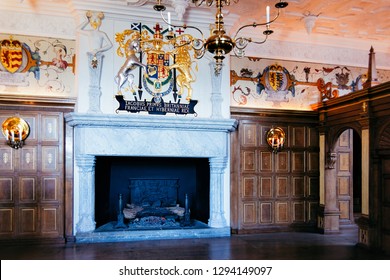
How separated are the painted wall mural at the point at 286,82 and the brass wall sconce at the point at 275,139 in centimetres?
55

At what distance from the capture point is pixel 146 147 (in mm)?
5992

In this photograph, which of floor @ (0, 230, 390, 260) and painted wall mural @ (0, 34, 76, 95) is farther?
painted wall mural @ (0, 34, 76, 95)

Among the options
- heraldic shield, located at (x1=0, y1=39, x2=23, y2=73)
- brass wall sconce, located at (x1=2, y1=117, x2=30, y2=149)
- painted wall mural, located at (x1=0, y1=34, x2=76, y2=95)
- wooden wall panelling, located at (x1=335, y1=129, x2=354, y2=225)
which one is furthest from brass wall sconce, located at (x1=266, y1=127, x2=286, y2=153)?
heraldic shield, located at (x1=0, y1=39, x2=23, y2=73)

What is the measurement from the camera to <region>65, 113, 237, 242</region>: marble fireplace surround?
5.76 metres

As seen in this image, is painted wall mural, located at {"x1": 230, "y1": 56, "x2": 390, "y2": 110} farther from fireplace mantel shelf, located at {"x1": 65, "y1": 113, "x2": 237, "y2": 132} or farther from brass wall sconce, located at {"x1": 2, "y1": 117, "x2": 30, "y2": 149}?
brass wall sconce, located at {"x1": 2, "y1": 117, "x2": 30, "y2": 149}

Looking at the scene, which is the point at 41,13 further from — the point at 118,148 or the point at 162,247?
the point at 162,247

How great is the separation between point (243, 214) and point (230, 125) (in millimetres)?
1736

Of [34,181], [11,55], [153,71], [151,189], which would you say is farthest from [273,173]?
[11,55]

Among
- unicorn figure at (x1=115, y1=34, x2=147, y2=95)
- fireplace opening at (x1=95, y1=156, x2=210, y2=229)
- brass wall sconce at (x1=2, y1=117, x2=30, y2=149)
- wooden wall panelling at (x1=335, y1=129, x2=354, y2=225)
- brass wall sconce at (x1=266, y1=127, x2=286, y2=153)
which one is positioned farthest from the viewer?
wooden wall panelling at (x1=335, y1=129, x2=354, y2=225)

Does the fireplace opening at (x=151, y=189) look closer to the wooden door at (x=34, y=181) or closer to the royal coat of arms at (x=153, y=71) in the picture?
the wooden door at (x=34, y=181)

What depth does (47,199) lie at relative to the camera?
18.9 ft

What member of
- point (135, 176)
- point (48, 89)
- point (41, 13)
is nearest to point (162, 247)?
point (135, 176)

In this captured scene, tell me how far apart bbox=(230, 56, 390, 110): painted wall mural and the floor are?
2.62 meters

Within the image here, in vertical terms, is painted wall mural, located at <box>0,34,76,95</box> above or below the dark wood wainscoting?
above
